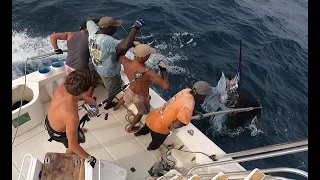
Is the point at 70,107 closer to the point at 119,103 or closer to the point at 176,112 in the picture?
the point at 176,112

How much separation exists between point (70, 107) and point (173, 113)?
4.40 feet

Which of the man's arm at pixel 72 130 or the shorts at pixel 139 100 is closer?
the man's arm at pixel 72 130

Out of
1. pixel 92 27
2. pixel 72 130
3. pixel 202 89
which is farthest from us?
pixel 92 27

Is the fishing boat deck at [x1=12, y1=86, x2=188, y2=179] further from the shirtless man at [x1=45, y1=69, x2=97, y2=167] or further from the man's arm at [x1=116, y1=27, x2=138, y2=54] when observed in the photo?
the man's arm at [x1=116, y1=27, x2=138, y2=54]

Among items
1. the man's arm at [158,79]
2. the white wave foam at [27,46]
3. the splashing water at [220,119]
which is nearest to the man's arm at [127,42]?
the man's arm at [158,79]

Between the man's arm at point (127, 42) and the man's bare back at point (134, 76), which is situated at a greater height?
the man's arm at point (127, 42)

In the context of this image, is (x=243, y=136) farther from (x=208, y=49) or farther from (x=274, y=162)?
(x=208, y=49)

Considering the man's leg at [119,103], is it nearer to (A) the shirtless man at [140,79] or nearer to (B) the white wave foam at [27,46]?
(A) the shirtless man at [140,79]

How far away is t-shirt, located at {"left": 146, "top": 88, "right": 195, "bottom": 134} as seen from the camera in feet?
11.2

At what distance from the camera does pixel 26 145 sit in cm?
431

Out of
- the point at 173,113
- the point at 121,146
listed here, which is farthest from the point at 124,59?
the point at 121,146

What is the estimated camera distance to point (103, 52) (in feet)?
13.5

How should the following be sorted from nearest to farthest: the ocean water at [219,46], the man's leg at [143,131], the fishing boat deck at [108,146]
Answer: the fishing boat deck at [108,146] < the man's leg at [143,131] < the ocean water at [219,46]

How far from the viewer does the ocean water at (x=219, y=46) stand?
717 centimetres
